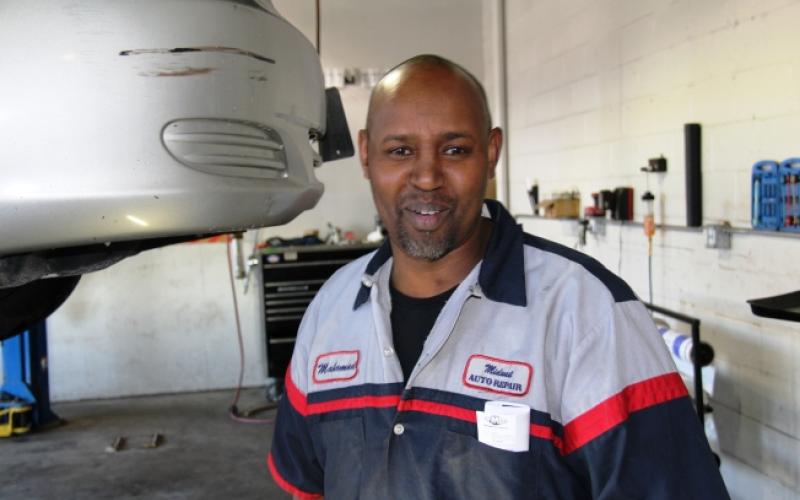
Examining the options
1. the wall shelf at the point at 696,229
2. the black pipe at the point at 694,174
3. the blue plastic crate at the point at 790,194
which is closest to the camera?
the blue plastic crate at the point at 790,194

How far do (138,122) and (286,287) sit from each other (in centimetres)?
458

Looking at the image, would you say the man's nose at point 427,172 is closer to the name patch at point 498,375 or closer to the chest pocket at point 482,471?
the name patch at point 498,375

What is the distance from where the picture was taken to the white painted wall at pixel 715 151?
275cm

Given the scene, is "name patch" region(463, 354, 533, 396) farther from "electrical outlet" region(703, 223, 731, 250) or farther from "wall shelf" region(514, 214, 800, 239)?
"electrical outlet" region(703, 223, 731, 250)

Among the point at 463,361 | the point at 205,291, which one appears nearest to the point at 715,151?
the point at 463,361

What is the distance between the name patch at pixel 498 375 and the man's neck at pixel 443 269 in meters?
0.22

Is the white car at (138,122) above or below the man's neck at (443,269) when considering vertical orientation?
above

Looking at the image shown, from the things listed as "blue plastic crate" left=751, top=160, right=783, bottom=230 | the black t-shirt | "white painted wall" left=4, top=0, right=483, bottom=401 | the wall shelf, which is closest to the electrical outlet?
the wall shelf

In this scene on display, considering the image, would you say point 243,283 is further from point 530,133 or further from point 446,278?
point 446,278

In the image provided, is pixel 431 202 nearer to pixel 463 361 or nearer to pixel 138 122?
pixel 463 361

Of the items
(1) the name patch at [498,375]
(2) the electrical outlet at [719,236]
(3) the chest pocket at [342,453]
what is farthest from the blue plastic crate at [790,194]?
(3) the chest pocket at [342,453]

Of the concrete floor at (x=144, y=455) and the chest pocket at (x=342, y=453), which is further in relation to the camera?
the concrete floor at (x=144, y=455)

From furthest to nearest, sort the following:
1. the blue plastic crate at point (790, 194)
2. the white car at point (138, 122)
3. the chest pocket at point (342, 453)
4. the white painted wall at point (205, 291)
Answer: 1. the white painted wall at point (205, 291)
2. the blue plastic crate at point (790, 194)
3. the chest pocket at point (342, 453)
4. the white car at point (138, 122)

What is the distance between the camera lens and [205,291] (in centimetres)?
614
